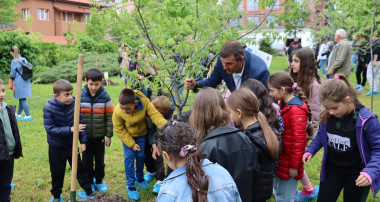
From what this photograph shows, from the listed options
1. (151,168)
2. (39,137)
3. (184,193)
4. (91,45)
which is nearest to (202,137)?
(184,193)

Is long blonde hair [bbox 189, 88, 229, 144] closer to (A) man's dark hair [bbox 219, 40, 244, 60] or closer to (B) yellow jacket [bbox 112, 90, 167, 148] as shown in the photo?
(A) man's dark hair [bbox 219, 40, 244, 60]

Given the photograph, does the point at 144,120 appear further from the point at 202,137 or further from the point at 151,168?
the point at 202,137

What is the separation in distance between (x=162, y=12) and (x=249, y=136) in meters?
1.34

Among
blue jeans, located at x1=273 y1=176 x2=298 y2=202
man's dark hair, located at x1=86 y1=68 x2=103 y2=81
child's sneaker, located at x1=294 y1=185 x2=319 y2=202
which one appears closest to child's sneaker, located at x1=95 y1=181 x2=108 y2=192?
man's dark hair, located at x1=86 y1=68 x2=103 y2=81

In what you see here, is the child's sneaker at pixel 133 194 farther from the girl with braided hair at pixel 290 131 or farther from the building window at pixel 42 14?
the building window at pixel 42 14

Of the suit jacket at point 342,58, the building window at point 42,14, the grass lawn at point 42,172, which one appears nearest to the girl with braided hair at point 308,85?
the grass lawn at point 42,172

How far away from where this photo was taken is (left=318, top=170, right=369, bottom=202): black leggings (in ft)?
9.48

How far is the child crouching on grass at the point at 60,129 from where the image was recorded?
12.4ft

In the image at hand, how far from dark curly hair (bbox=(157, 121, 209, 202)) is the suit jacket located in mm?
6396

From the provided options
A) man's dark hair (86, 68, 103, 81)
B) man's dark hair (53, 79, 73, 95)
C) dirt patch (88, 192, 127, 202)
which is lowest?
dirt patch (88, 192, 127, 202)

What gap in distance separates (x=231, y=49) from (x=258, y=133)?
1.01m

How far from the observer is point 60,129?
3781mm

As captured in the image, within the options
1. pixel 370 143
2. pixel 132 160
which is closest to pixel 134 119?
pixel 132 160

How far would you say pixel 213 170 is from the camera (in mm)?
1932
